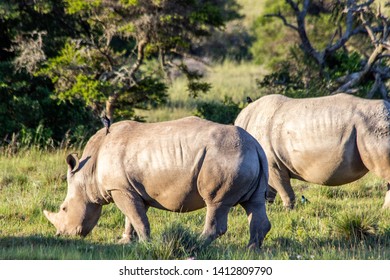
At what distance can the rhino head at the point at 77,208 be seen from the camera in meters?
8.88

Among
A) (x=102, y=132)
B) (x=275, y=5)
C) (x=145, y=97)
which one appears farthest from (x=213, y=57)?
(x=102, y=132)

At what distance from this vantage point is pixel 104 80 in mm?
16016

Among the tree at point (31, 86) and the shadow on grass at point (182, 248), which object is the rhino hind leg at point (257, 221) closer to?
the shadow on grass at point (182, 248)

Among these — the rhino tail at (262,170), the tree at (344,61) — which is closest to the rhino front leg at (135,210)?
the rhino tail at (262,170)

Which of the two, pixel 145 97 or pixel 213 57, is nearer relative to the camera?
pixel 145 97

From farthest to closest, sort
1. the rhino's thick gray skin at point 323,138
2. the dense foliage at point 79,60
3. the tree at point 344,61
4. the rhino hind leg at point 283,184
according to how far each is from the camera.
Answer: the tree at point 344,61, the dense foliage at point 79,60, the rhino hind leg at point 283,184, the rhino's thick gray skin at point 323,138

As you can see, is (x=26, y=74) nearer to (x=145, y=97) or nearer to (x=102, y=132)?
(x=145, y=97)

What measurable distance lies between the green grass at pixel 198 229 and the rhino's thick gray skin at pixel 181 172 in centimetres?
30

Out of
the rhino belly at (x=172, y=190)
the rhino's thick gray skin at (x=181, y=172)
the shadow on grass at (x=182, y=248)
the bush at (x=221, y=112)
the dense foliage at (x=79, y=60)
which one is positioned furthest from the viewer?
the bush at (x=221, y=112)

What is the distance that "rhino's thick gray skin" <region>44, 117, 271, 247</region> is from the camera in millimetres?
8125

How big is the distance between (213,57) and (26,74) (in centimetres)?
1937

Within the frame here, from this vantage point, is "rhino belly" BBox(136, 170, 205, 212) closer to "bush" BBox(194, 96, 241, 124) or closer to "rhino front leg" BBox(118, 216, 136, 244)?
"rhino front leg" BBox(118, 216, 136, 244)

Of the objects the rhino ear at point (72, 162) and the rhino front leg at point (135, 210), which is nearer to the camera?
the rhino front leg at point (135, 210)
